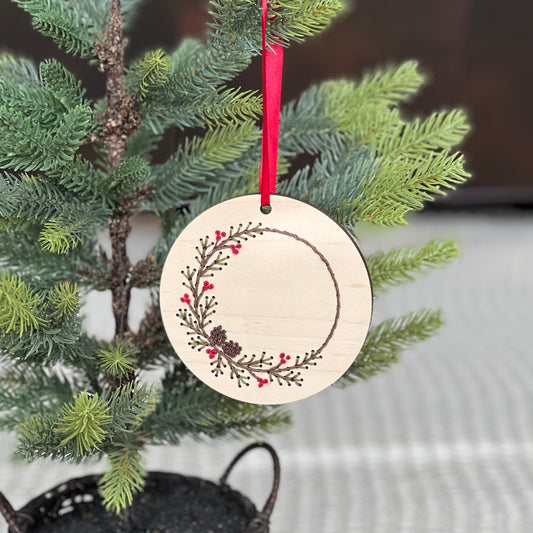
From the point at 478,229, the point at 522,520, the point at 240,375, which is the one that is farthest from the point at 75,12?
the point at 478,229

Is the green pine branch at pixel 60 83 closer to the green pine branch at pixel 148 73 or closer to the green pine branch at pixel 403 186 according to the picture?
the green pine branch at pixel 148 73

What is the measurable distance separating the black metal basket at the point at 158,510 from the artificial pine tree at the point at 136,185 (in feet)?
0.09

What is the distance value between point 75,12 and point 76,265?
16 centimetres

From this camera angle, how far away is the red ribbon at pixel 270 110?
0.36m

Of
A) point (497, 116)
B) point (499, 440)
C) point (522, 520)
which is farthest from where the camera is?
point (497, 116)

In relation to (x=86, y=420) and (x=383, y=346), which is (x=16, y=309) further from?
(x=383, y=346)

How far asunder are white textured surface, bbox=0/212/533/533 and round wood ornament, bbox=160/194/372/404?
0.08 m

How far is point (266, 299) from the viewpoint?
381 millimetres

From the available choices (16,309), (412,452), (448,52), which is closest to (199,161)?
(16,309)

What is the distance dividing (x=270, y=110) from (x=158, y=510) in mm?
294

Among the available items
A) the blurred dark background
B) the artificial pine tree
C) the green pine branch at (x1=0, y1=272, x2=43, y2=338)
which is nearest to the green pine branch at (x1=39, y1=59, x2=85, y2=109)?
the artificial pine tree

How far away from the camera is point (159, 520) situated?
48 cm

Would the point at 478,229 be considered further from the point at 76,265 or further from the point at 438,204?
the point at 76,265

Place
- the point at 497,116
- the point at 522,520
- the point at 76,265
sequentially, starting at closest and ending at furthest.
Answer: the point at 76,265
the point at 522,520
the point at 497,116
